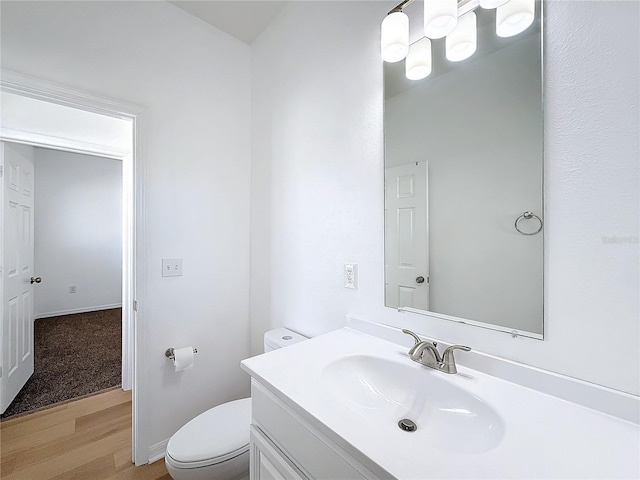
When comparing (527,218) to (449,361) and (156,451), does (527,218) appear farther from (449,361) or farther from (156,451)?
(156,451)

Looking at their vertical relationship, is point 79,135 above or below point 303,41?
below

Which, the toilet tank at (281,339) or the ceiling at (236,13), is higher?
the ceiling at (236,13)

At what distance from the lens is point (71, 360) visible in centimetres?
285

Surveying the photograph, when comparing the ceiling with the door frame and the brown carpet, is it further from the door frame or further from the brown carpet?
the brown carpet

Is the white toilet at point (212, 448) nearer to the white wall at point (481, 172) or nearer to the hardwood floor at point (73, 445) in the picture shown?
the hardwood floor at point (73, 445)

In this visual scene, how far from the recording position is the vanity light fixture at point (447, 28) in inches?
33.4

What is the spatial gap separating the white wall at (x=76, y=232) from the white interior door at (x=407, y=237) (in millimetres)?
5319

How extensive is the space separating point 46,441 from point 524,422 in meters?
2.57

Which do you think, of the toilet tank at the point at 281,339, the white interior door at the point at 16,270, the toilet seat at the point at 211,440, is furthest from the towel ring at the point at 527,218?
the white interior door at the point at 16,270

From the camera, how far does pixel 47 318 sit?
4273 mm

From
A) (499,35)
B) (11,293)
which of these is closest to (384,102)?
(499,35)

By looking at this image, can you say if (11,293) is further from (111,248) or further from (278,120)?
(111,248)

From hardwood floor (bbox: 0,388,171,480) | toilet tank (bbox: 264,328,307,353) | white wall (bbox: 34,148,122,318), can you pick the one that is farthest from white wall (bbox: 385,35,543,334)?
white wall (bbox: 34,148,122,318)

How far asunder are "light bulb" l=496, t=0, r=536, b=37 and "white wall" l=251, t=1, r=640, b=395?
0.05m
